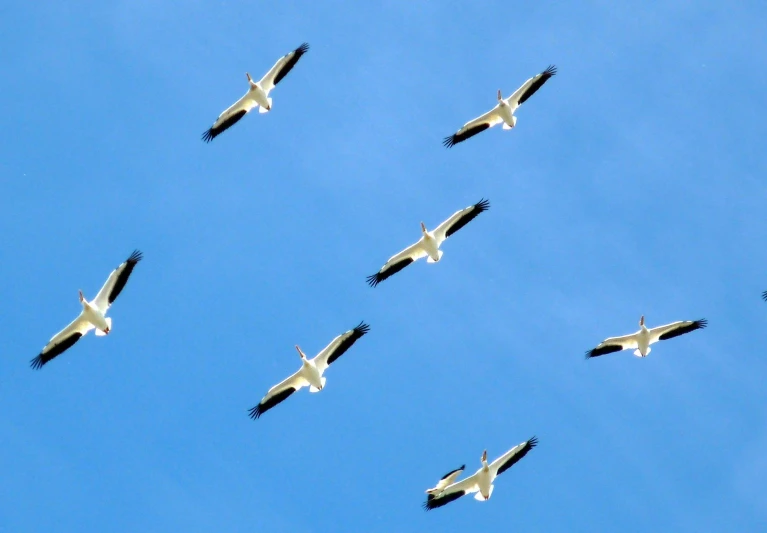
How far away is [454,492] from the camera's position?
21.9 meters

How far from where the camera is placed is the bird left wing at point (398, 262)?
23.3 meters

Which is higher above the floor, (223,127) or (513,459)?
(223,127)

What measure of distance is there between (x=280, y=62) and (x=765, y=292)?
12.2m

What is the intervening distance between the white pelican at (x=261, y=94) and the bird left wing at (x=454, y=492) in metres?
9.70

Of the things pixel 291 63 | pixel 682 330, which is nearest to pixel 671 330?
pixel 682 330

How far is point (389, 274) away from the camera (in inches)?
925

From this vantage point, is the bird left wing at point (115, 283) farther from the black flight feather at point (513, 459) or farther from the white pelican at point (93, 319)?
the black flight feather at point (513, 459)

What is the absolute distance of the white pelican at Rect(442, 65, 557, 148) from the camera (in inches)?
970

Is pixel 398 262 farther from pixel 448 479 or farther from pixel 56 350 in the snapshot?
pixel 56 350

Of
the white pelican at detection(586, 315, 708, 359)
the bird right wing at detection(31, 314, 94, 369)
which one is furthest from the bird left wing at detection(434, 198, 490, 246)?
the bird right wing at detection(31, 314, 94, 369)

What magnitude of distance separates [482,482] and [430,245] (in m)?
5.30

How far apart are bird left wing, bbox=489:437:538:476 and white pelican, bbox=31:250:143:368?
8552mm

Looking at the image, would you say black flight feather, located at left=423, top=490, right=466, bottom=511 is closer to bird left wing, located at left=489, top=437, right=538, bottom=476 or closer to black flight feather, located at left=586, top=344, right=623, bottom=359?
bird left wing, located at left=489, top=437, right=538, bottom=476

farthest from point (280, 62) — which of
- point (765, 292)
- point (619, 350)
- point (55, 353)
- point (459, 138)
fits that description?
point (765, 292)
